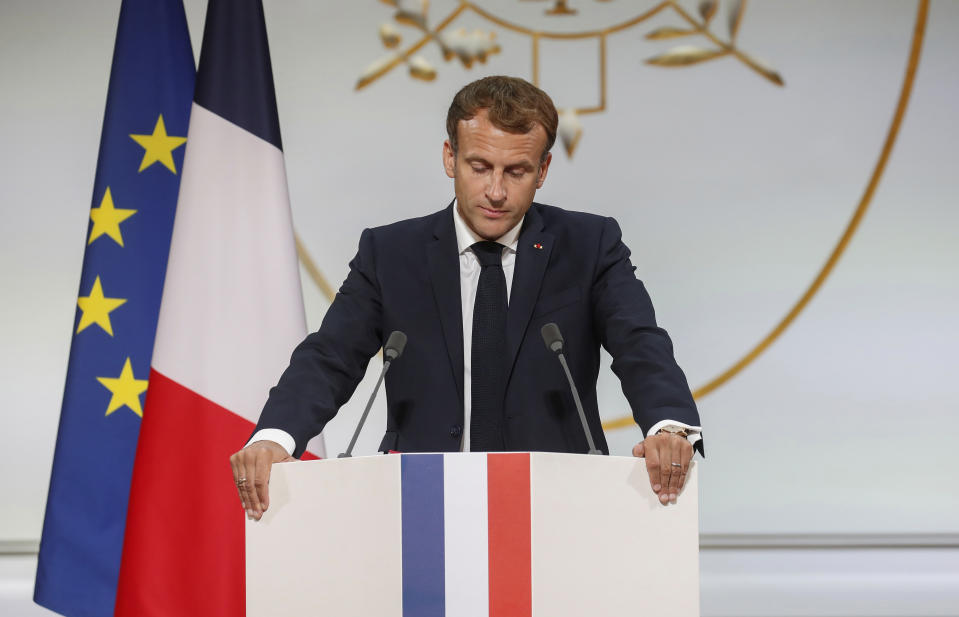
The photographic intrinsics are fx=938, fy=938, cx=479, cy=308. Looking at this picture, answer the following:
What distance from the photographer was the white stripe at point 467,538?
135 centimetres

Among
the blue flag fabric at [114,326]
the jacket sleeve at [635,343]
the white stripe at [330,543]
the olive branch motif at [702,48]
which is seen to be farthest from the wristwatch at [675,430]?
the olive branch motif at [702,48]

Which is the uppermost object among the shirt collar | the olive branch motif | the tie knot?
the olive branch motif

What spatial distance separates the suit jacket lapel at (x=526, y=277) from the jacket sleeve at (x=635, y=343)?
131 millimetres

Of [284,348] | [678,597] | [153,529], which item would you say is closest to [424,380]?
[678,597]

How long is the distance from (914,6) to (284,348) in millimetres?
2622

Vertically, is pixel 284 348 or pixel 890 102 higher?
pixel 890 102

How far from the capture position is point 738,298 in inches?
135

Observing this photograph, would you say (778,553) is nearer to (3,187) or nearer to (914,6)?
(914,6)

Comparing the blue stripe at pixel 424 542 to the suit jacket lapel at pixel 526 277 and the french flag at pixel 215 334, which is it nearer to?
the suit jacket lapel at pixel 526 277

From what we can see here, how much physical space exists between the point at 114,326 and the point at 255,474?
1783mm

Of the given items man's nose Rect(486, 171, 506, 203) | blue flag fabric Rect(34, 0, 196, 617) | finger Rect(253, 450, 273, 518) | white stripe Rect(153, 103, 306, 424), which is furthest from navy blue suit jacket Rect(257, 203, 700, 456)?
blue flag fabric Rect(34, 0, 196, 617)

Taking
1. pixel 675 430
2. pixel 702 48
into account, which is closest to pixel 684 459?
pixel 675 430

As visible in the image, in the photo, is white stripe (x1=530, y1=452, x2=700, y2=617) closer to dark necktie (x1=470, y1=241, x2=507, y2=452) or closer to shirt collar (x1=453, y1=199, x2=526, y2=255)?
dark necktie (x1=470, y1=241, x2=507, y2=452)

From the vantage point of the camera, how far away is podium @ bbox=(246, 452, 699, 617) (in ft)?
4.42
